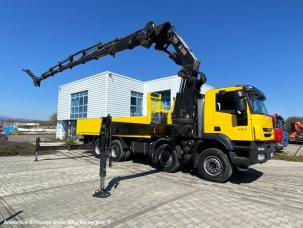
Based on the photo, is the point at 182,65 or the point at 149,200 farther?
the point at 182,65

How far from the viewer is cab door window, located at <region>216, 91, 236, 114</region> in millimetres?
7748

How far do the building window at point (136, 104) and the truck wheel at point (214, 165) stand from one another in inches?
712

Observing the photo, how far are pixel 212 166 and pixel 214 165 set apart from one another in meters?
0.08

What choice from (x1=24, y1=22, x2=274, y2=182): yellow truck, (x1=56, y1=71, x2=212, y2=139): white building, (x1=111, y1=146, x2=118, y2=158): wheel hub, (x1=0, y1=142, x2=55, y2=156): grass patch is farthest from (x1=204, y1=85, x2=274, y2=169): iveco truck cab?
(x1=56, y1=71, x2=212, y2=139): white building

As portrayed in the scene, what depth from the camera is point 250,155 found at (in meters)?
7.29

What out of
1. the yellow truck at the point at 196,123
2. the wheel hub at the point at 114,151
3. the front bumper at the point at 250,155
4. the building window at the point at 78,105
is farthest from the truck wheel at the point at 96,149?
the building window at the point at 78,105

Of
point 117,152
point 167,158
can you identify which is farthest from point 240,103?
point 117,152

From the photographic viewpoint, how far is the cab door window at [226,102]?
7.75m

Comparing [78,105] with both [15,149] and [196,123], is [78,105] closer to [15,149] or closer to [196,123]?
[15,149]

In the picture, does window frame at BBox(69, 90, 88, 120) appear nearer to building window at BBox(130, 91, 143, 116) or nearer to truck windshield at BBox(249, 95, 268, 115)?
building window at BBox(130, 91, 143, 116)

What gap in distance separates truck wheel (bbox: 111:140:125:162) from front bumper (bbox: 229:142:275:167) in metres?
5.83

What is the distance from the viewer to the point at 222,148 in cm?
804

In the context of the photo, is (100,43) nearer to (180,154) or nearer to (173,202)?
(180,154)

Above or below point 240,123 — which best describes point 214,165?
below
